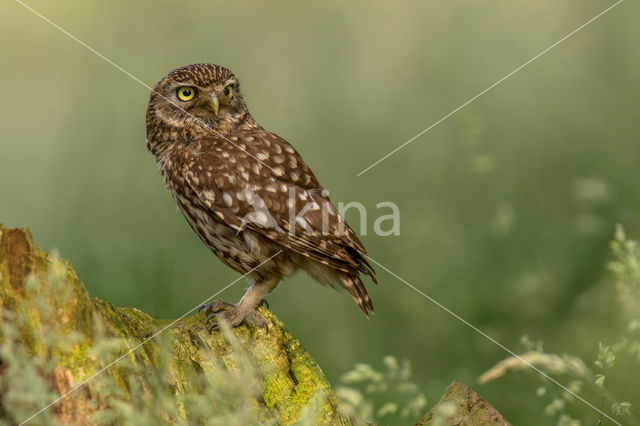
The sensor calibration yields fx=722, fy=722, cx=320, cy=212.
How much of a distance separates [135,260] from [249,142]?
1058 millimetres

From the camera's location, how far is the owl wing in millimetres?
3799

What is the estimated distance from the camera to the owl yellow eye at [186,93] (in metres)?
4.40

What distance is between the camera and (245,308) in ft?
12.5

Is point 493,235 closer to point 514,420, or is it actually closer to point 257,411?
point 514,420

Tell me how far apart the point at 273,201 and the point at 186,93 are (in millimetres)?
1014

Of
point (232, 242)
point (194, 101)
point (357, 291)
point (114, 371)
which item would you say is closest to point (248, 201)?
point (232, 242)

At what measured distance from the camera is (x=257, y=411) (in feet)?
9.56

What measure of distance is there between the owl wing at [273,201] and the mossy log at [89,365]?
2.80ft
